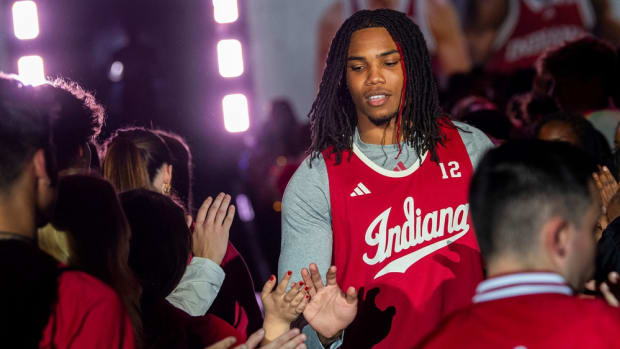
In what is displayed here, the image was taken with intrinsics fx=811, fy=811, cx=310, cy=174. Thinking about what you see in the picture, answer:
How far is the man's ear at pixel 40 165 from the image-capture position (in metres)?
1.82

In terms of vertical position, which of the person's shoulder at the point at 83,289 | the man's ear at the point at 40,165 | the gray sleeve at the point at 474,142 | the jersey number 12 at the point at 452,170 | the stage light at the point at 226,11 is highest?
the stage light at the point at 226,11

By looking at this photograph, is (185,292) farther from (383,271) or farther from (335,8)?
(335,8)

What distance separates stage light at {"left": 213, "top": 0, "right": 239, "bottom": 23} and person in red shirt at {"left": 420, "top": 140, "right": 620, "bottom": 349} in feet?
18.8

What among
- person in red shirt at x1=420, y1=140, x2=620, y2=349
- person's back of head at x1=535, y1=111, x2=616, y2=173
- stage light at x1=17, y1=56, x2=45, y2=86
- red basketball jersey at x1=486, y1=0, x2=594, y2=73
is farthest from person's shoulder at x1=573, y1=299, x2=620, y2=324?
red basketball jersey at x1=486, y1=0, x2=594, y2=73

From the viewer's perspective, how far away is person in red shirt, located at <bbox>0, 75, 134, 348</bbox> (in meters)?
1.71

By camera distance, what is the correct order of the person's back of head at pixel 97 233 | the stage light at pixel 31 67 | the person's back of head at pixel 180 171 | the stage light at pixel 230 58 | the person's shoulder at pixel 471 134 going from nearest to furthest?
the person's back of head at pixel 97 233
the person's shoulder at pixel 471 134
the person's back of head at pixel 180 171
the stage light at pixel 31 67
the stage light at pixel 230 58

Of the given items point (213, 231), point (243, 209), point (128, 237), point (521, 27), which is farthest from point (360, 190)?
point (521, 27)

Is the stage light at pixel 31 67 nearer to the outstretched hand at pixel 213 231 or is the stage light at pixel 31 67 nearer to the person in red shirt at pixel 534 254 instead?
the outstretched hand at pixel 213 231

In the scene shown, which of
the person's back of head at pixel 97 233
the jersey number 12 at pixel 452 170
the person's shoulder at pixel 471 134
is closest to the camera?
the person's back of head at pixel 97 233

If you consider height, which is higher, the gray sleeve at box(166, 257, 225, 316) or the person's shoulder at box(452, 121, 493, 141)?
the person's shoulder at box(452, 121, 493, 141)

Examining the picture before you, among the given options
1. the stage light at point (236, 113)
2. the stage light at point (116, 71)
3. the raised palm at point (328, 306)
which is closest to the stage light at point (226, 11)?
the stage light at point (236, 113)

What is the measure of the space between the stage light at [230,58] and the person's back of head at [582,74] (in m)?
3.31

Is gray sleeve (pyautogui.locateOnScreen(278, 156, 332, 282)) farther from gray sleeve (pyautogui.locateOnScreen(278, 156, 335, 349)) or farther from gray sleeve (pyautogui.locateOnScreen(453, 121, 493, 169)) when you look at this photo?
gray sleeve (pyautogui.locateOnScreen(453, 121, 493, 169))

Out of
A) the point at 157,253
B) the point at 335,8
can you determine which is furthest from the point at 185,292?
the point at 335,8
